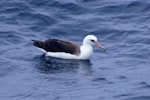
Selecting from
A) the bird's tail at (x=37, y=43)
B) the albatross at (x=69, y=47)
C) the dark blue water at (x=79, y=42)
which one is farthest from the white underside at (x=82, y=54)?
the bird's tail at (x=37, y=43)

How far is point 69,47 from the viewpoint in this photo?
23156 mm

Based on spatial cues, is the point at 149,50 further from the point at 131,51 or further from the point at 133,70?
the point at 133,70

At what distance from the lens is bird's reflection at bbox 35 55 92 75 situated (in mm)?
21688

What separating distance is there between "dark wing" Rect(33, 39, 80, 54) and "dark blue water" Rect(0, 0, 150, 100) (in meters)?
0.38

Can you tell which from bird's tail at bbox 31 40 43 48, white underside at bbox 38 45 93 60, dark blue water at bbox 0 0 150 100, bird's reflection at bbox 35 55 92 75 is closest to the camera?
dark blue water at bbox 0 0 150 100

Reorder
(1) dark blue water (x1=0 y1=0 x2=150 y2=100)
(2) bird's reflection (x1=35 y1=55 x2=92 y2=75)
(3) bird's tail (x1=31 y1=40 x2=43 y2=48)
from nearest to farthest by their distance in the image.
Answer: (1) dark blue water (x1=0 y1=0 x2=150 y2=100) < (2) bird's reflection (x1=35 y1=55 x2=92 y2=75) < (3) bird's tail (x1=31 y1=40 x2=43 y2=48)

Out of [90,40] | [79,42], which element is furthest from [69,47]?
[79,42]

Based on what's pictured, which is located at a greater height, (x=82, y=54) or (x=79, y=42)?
(x=79, y=42)

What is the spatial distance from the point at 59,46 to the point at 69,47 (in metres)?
0.39

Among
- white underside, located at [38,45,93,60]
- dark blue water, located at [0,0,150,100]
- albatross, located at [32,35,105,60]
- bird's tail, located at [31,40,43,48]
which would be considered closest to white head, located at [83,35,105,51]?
albatross, located at [32,35,105,60]

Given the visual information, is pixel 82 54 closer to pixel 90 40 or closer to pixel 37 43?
pixel 90 40

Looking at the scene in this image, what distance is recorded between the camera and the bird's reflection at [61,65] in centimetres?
2169

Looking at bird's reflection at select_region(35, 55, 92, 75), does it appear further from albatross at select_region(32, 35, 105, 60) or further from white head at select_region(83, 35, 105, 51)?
white head at select_region(83, 35, 105, 51)

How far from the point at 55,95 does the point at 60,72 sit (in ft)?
8.45
